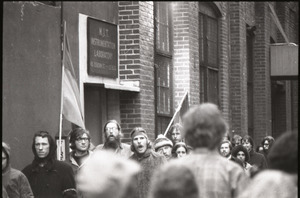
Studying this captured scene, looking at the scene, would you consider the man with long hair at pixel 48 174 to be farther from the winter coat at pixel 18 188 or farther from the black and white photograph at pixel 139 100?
the winter coat at pixel 18 188

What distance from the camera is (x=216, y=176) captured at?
540 cm

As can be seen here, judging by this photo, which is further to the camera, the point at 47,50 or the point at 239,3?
the point at 239,3

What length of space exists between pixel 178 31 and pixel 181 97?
A: 1242mm

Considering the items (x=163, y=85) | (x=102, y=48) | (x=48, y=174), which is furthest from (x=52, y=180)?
(x=163, y=85)

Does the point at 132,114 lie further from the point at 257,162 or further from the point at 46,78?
the point at 46,78

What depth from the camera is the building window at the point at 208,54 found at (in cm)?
1990

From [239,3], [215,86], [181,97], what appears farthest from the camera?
[239,3]

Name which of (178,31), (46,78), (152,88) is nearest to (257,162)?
(152,88)

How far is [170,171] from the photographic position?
3895mm

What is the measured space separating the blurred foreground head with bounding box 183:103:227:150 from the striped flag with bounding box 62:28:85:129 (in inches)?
258

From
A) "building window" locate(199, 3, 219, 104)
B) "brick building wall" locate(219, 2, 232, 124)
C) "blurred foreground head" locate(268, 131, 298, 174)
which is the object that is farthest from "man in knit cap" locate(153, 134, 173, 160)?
"brick building wall" locate(219, 2, 232, 124)

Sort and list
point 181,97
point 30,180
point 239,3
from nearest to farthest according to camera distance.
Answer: point 30,180 < point 181,97 < point 239,3

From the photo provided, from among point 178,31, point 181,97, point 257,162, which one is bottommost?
point 257,162

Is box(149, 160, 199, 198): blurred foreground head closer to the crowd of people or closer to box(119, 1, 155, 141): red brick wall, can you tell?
the crowd of people
